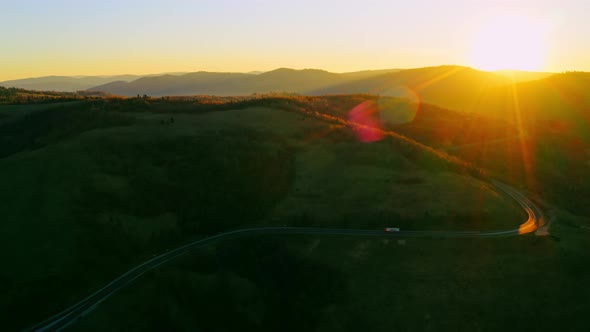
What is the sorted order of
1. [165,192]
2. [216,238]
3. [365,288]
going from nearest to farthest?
1. [365,288]
2. [216,238]
3. [165,192]

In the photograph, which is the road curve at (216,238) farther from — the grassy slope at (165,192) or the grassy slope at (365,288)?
the grassy slope at (165,192)

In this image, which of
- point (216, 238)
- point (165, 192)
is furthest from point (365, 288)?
point (165, 192)

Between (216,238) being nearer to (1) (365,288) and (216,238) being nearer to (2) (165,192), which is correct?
(2) (165,192)

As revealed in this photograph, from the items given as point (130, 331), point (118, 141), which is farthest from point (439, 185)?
point (118, 141)

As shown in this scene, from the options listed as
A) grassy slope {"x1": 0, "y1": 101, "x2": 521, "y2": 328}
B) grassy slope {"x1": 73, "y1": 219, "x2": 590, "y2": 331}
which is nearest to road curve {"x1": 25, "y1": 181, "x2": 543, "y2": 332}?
grassy slope {"x1": 73, "y1": 219, "x2": 590, "y2": 331}

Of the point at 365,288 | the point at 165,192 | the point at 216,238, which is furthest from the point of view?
the point at 165,192

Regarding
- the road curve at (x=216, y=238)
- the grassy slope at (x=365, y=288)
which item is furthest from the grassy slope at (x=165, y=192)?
the grassy slope at (x=365, y=288)

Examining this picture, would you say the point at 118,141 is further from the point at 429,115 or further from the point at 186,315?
the point at 429,115
